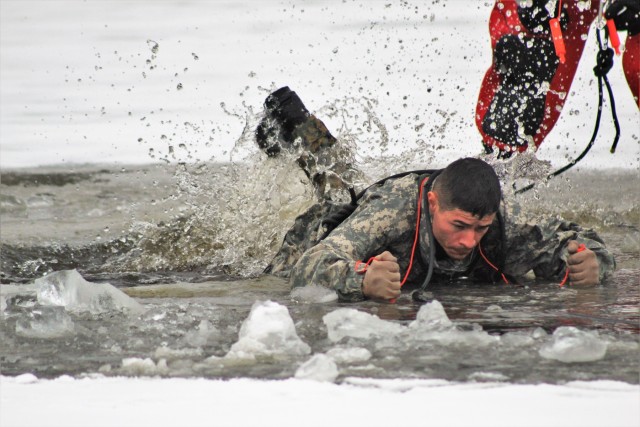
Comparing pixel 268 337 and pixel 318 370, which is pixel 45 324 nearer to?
pixel 268 337

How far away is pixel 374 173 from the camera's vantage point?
6.41m

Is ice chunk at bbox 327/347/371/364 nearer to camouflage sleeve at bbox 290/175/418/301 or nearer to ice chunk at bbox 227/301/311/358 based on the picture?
ice chunk at bbox 227/301/311/358

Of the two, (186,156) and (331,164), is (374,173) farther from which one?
(186,156)

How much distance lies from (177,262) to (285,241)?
0.87m

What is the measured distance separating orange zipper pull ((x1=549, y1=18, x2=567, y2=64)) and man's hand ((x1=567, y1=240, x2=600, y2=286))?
1.44 meters

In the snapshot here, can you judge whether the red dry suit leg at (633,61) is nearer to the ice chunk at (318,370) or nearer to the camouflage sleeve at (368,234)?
the camouflage sleeve at (368,234)

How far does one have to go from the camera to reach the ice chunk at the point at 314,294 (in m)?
4.20

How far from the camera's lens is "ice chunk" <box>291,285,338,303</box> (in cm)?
420

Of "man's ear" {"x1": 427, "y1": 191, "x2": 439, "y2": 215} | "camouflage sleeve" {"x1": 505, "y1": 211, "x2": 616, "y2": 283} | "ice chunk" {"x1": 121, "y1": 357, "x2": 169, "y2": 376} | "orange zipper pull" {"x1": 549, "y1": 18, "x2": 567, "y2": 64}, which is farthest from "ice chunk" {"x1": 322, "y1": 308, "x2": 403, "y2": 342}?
"orange zipper pull" {"x1": 549, "y1": 18, "x2": 567, "y2": 64}

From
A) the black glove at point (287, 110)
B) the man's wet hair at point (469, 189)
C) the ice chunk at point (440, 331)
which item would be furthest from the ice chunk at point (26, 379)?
the black glove at point (287, 110)

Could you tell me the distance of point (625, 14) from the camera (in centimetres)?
558

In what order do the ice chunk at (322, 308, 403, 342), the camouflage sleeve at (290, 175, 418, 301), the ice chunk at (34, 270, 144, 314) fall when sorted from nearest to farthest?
the ice chunk at (322, 308, 403, 342) < the ice chunk at (34, 270, 144, 314) < the camouflage sleeve at (290, 175, 418, 301)

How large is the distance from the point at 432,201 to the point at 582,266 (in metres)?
0.75

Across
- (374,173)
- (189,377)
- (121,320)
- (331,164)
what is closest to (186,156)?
(374,173)
